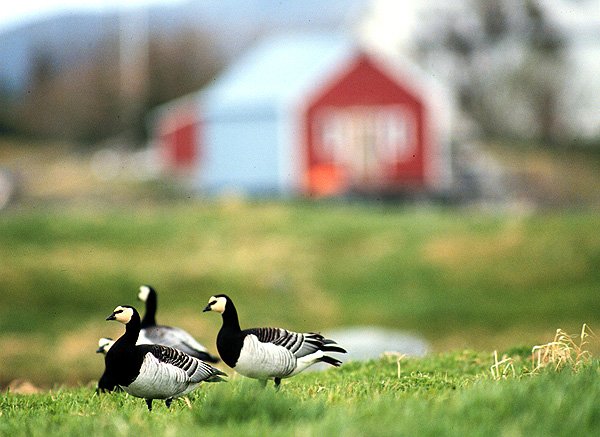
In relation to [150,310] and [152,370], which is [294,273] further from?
[152,370]

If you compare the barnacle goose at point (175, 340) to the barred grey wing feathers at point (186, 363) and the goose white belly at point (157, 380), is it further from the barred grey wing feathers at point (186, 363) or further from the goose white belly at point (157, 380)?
the goose white belly at point (157, 380)

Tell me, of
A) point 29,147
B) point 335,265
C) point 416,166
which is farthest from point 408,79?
point 29,147

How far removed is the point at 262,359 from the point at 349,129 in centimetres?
4034

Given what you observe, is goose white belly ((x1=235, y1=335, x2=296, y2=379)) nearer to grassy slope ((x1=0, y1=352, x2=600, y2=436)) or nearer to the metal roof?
grassy slope ((x1=0, y1=352, x2=600, y2=436))

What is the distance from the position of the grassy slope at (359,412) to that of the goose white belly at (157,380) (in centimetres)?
15

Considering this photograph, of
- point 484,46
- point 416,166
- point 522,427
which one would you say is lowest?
point 522,427

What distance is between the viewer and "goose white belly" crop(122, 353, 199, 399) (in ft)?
28.3

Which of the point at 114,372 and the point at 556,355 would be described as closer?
the point at 114,372

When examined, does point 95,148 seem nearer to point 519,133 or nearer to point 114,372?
point 519,133

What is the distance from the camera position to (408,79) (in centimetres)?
4888

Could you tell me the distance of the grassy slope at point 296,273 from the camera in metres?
26.8

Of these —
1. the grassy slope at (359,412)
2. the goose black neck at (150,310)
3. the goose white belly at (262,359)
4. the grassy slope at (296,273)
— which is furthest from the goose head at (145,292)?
the grassy slope at (296,273)

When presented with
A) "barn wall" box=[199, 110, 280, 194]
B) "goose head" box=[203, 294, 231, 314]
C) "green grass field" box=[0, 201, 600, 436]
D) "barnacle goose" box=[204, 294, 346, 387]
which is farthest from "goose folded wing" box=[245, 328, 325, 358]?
"barn wall" box=[199, 110, 280, 194]

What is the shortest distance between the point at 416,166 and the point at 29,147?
37.1 meters
